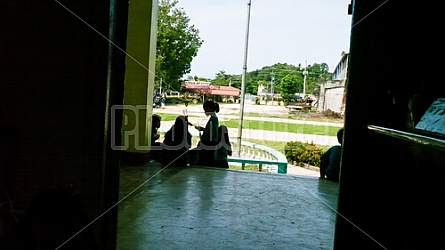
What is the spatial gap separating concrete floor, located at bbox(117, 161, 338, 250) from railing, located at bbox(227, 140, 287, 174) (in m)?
1.20

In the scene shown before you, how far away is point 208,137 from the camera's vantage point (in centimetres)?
483

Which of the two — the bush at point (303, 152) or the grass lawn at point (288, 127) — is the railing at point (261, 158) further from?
the bush at point (303, 152)

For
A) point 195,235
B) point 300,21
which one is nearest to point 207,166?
point 195,235

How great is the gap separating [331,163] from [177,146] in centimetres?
210

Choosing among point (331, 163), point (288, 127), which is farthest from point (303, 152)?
point (331, 163)

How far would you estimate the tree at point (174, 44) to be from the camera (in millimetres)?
6297

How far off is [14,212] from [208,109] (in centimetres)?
344

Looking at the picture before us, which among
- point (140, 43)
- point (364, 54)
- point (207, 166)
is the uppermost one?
point (140, 43)

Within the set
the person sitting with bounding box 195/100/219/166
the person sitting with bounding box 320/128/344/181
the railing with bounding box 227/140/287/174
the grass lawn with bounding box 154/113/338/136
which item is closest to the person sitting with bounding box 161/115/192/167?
the person sitting with bounding box 195/100/219/166

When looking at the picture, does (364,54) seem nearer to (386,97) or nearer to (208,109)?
(386,97)

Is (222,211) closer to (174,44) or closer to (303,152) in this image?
(174,44)

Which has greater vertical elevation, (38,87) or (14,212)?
(38,87)

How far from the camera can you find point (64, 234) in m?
1.47

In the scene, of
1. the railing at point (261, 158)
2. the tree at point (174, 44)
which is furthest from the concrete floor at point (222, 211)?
the tree at point (174, 44)
